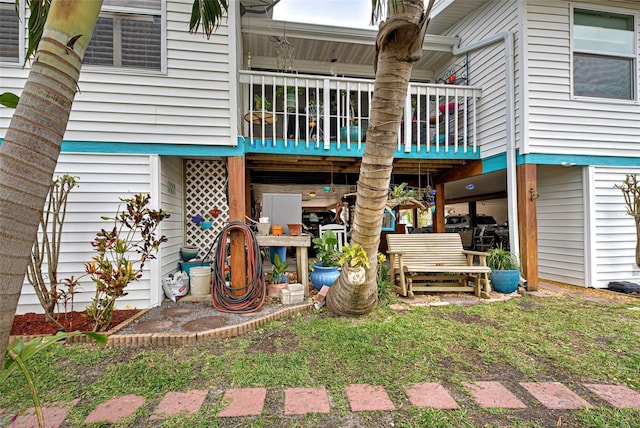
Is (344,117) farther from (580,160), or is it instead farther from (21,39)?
(21,39)

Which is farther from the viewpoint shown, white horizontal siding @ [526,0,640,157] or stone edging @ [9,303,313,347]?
white horizontal siding @ [526,0,640,157]

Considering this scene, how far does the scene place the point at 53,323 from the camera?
3463 mm

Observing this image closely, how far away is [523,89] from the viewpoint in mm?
5035

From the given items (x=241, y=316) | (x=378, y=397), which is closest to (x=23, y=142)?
(x=378, y=397)

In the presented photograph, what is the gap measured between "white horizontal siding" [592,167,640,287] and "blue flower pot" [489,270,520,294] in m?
Result: 1.68

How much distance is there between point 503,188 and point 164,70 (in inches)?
368

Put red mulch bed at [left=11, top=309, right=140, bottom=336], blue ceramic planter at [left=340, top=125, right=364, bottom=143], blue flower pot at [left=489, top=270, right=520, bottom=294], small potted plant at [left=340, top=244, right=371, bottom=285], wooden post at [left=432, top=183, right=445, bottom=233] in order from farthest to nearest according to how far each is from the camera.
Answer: wooden post at [left=432, top=183, right=445, bottom=233], blue ceramic planter at [left=340, top=125, right=364, bottom=143], blue flower pot at [left=489, top=270, right=520, bottom=294], red mulch bed at [left=11, top=309, right=140, bottom=336], small potted plant at [left=340, top=244, right=371, bottom=285]

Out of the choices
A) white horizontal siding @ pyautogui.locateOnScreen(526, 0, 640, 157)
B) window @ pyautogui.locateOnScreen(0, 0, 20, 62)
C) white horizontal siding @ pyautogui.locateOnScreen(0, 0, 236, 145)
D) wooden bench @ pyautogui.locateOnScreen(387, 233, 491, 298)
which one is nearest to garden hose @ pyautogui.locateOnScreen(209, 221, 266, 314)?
white horizontal siding @ pyautogui.locateOnScreen(0, 0, 236, 145)

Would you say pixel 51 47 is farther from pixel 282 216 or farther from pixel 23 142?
pixel 282 216

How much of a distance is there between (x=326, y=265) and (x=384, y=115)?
2.77 meters

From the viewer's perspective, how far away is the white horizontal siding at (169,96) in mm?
4051

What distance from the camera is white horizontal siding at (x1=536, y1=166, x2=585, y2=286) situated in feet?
17.9

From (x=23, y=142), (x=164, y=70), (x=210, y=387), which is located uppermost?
(x=164, y=70)

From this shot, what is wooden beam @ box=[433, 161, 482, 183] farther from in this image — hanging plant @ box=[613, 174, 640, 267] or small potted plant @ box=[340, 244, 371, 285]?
small potted plant @ box=[340, 244, 371, 285]
